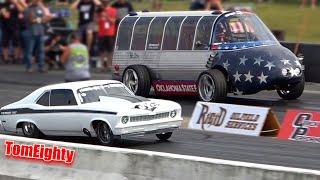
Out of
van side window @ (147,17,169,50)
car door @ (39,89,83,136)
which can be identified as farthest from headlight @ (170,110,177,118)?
van side window @ (147,17,169,50)

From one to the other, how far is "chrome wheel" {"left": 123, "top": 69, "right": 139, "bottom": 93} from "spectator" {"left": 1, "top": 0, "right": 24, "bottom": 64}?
907 centimetres

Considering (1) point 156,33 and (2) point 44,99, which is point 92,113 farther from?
(1) point 156,33

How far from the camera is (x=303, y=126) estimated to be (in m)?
14.3

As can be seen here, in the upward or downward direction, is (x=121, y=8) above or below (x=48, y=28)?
above

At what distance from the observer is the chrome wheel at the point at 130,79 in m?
19.9

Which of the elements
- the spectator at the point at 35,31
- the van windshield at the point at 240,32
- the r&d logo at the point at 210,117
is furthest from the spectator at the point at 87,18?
the r&d logo at the point at 210,117

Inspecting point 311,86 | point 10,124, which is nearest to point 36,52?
point 311,86

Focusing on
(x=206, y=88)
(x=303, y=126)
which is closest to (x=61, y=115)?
(x=303, y=126)

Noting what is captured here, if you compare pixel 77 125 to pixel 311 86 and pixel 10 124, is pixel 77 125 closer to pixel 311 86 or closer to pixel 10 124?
pixel 10 124

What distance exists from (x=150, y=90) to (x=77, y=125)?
5.91m

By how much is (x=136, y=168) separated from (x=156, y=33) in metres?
9.23

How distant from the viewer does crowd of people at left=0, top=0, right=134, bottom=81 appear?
2600cm

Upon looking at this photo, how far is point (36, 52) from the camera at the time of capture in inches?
1067

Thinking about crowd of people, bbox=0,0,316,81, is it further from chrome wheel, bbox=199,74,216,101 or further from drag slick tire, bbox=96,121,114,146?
drag slick tire, bbox=96,121,114,146
